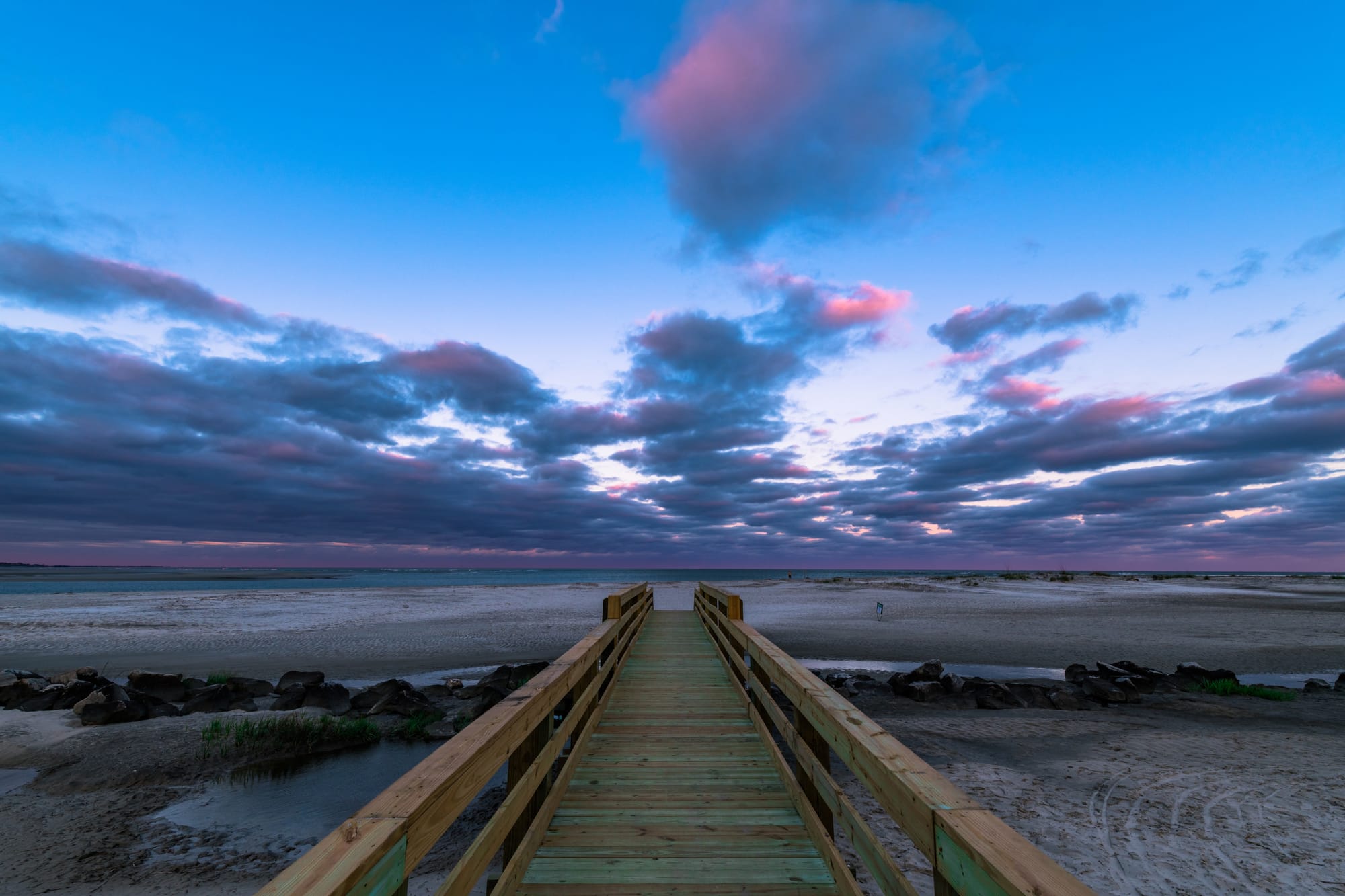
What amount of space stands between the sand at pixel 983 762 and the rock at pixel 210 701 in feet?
4.03

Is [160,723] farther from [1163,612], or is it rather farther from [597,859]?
[1163,612]

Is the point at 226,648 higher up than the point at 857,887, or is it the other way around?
the point at 857,887

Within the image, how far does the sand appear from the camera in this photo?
5.61m

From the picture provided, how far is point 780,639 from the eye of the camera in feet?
70.5

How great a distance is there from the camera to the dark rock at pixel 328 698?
1181cm

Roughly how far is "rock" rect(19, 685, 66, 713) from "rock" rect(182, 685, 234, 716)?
6.59 ft

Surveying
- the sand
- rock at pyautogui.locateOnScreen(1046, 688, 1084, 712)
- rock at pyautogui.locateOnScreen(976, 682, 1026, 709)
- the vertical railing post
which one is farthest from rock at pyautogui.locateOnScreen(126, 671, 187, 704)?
rock at pyautogui.locateOnScreen(1046, 688, 1084, 712)

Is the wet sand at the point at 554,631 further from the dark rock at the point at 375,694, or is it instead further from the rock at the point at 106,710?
the rock at the point at 106,710

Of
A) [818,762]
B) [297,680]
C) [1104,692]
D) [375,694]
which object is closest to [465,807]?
[818,762]

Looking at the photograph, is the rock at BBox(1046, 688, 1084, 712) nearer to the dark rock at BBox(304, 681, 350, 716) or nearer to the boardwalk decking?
the boardwalk decking

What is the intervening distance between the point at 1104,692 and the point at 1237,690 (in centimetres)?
317

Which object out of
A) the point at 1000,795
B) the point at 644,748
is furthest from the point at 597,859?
the point at 1000,795

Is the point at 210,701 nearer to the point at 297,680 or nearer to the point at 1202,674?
the point at 297,680

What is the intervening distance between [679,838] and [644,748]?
2.01 m
